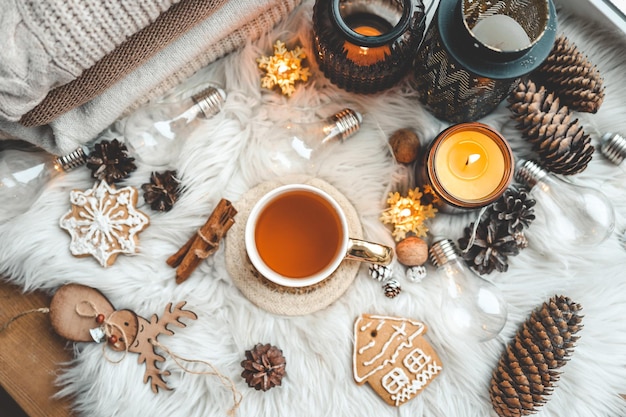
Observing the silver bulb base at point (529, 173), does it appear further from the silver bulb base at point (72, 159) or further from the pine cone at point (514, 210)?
the silver bulb base at point (72, 159)

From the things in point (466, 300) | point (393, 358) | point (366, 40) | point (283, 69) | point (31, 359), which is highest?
point (366, 40)

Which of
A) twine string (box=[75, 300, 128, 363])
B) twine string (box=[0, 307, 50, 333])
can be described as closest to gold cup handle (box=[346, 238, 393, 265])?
twine string (box=[75, 300, 128, 363])

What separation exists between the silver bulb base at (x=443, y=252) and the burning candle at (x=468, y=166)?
0.06 metres

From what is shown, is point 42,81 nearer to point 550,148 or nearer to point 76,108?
point 76,108

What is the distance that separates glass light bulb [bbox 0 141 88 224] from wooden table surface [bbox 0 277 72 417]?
145 millimetres

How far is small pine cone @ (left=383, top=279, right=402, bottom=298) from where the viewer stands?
2.30 feet

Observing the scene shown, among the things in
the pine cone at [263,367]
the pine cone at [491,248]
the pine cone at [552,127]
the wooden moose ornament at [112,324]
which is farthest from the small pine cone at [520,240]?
the wooden moose ornament at [112,324]

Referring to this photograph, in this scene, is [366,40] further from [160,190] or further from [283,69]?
[160,190]

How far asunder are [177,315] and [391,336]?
12.5 inches

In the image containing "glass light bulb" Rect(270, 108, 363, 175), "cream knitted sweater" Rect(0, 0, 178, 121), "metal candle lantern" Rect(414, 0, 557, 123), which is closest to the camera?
"cream knitted sweater" Rect(0, 0, 178, 121)

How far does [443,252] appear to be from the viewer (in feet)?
2.25

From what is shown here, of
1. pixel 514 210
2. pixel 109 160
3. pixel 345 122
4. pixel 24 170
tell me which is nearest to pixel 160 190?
pixel 109 160

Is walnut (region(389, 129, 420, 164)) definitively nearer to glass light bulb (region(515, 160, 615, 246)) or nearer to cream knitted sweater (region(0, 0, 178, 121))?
glass light bulb (region(515, 160, 615, 246))

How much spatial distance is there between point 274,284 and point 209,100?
0.95ft
